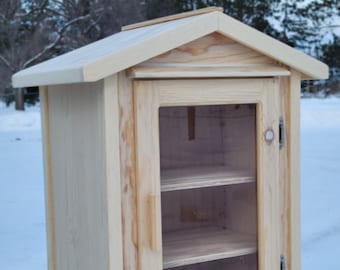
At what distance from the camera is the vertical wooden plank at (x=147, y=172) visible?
3.90 ft

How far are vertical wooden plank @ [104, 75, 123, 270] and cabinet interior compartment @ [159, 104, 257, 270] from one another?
0.13 metres

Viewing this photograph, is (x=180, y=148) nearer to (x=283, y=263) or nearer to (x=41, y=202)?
(x=283, y=263)

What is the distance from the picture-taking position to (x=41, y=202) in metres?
4.07

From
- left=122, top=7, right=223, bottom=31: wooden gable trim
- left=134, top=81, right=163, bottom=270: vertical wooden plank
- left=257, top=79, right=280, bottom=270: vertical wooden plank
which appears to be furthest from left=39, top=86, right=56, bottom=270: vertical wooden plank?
left=257, top=79, right=280, bottom=270: vertical wooden plank

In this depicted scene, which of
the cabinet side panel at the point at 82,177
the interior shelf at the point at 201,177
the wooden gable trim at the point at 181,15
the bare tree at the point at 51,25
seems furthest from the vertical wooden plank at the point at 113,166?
the bare tree at the point at 51,25

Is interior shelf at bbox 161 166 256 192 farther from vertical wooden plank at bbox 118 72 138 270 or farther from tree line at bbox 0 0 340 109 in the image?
tree line at bbox 0 0 340 109

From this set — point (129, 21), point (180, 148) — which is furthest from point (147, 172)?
point (129, 21)

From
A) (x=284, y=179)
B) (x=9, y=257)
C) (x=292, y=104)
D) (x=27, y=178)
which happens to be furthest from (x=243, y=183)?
(x=27, y=178)

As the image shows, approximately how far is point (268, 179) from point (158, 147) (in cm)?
29

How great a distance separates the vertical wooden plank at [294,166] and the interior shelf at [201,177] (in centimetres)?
10

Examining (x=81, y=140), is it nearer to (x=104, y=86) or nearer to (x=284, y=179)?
(x=104, y=86)

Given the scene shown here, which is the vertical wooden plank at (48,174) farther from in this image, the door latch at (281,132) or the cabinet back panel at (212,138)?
the door latch at (281,132)

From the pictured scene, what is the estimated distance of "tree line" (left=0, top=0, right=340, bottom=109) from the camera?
14602 millimetres

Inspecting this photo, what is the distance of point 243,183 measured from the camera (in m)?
1.36
